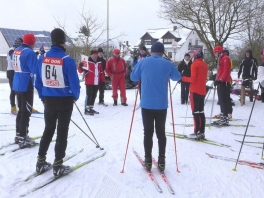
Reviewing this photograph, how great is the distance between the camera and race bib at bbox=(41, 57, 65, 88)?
3.22 metres

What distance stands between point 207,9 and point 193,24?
4.87 feet

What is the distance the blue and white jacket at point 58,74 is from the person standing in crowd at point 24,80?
1256 millimetres

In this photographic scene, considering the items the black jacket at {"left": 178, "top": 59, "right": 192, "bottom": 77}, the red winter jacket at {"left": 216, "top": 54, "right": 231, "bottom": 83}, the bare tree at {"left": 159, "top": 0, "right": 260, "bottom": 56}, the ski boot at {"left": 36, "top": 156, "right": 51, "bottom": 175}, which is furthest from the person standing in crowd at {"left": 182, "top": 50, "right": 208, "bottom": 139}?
the bare tree at {"left": 159, "top": 0, "right": 260, "bottom": 56}

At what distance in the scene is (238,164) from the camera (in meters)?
4.10

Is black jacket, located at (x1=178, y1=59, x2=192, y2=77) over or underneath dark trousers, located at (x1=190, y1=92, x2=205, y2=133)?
over

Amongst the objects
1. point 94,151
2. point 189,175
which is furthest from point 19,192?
point 189,175

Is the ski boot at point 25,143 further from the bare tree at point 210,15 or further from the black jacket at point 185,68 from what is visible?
the bare tree at point 210,15

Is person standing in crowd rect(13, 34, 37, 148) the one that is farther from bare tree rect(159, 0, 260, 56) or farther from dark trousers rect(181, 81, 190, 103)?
bare tree rect(159, 0, 260, 56)

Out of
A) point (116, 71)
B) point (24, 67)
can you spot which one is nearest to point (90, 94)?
point (116, 71)

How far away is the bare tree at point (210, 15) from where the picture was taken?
16.3 m

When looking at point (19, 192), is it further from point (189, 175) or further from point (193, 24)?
point (193, 24)

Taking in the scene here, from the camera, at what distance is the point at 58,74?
10.6 ft

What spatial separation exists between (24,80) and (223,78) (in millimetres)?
4476

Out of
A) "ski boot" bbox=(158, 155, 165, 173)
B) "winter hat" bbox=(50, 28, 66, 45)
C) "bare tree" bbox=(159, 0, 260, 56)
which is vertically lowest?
"ski boot" bbox=(158, 155, 165, 173)
